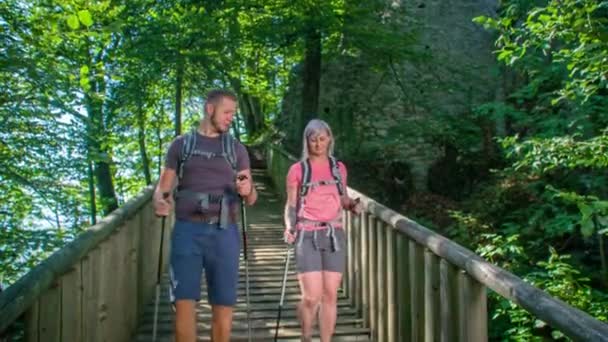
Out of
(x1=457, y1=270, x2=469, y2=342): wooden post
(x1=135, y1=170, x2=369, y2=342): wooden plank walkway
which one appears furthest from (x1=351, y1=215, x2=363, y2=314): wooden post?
(x1=457, y1=270, x2=469, y2=342): wooden post

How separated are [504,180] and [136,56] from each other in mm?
8600

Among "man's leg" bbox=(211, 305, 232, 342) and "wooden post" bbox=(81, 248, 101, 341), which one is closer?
"wooden post" bbox=(81, 248, 101, 341)

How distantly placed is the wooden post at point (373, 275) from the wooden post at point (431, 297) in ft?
3.78

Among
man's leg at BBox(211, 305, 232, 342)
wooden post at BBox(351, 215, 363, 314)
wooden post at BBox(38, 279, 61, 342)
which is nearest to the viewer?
wooden post at BBox(38, 279, 61, 342)

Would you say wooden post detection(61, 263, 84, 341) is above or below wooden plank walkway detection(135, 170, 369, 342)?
above

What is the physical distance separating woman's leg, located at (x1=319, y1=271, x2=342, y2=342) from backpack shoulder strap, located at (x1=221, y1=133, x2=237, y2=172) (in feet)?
3.27

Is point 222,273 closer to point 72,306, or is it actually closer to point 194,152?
point 194,152

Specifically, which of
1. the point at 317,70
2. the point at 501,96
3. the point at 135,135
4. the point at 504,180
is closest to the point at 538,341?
the point at 504,180

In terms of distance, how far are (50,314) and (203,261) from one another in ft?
3.09

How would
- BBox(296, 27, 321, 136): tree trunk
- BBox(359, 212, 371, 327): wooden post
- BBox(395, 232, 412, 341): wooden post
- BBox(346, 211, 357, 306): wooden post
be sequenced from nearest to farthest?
BBox(395, 232, 412, 341): wooden post, BBox(359, 212, 371, 327): wooden post, BBox(346, 211, 357, 306): wooden post, BBox(296, 27, 321, 136): tree trunk

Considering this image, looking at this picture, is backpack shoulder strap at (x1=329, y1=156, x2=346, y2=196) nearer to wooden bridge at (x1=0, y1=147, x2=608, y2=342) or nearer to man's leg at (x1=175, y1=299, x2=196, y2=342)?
wooden bridge at (x1=0, y1=147, x2=608, y2=342)

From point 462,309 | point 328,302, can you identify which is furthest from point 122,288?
point 462,309

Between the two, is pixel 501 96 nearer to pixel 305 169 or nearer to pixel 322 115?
pixel 322 115

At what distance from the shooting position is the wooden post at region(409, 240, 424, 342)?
3223 mm
